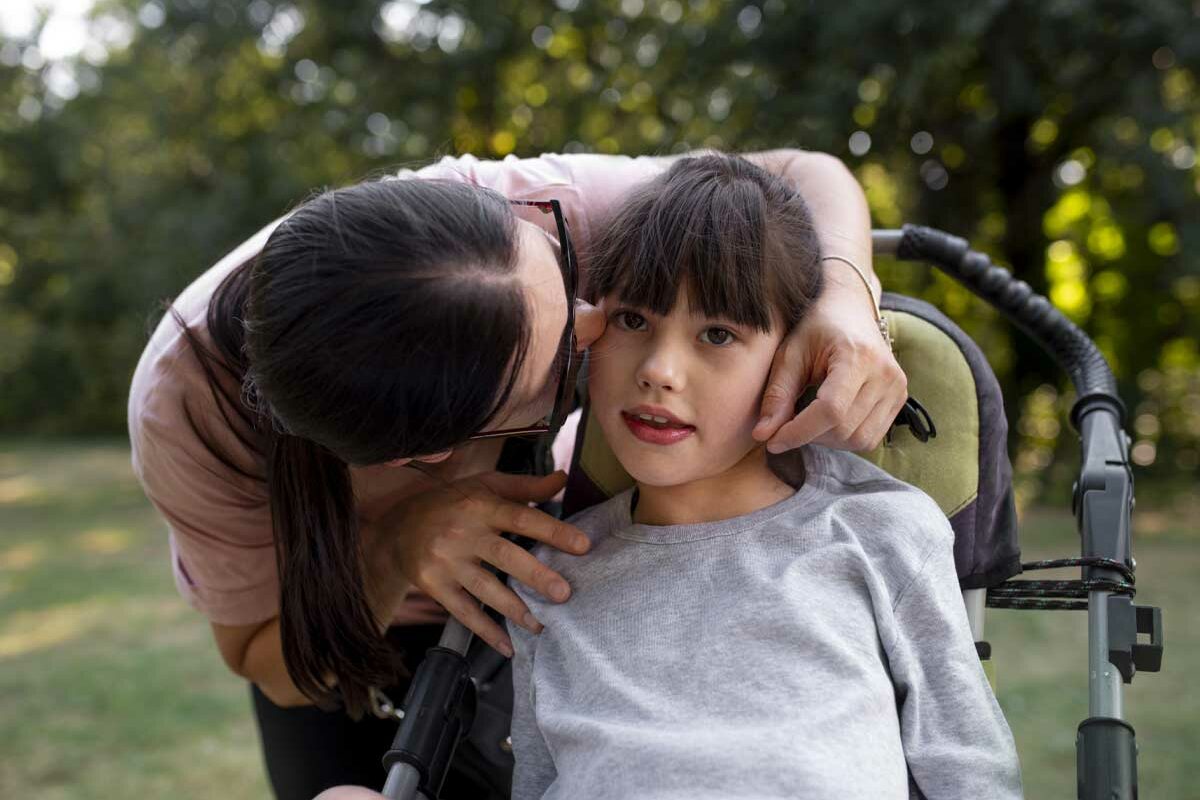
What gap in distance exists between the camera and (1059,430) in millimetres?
8758

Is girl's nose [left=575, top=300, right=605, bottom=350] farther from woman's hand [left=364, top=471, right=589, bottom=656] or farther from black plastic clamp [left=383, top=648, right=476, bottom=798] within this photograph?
black plastic clamp [left=383, top=648, right=476, bottom=798]

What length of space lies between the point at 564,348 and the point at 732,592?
40cm

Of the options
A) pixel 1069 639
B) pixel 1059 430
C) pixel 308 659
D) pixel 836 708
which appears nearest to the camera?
pixel 836 708

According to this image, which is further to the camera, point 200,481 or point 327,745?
point 327,745

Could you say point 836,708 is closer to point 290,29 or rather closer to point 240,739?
point 240,739

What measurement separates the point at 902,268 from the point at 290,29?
5.60 metres

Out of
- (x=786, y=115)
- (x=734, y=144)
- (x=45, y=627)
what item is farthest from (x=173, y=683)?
(x=786, y=115)

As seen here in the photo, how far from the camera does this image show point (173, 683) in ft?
16.2

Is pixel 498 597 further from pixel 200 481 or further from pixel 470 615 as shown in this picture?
pixel 200 481

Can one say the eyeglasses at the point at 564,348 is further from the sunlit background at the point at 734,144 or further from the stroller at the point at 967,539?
the sunlit background at the point at 734,144

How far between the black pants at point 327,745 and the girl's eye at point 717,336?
0.85m

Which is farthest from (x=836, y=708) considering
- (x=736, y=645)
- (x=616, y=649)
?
(x=616, y=649)

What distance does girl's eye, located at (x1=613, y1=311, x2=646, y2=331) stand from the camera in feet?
4.95

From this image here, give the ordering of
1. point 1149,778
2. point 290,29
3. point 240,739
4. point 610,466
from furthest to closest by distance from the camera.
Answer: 1. point 290,29
2. point 240,739
3. point 1149,778
4. point 610,466
